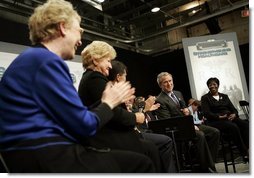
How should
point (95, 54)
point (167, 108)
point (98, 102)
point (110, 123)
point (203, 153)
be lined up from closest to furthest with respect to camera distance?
point (98, 102), point (110, 123), point (95, 54), point (203, 153), point (167, 108)

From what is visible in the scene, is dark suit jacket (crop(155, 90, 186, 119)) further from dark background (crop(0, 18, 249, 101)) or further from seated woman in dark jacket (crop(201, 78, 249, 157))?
dark background (crop(0, 18, 249, 101))

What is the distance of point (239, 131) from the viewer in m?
4.23

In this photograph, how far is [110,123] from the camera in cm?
175

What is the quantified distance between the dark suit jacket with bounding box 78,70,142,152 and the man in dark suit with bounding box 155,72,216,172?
6.48ft

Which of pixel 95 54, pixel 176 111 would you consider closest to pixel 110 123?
pixel 95 54

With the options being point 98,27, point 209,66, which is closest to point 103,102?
point 209,66

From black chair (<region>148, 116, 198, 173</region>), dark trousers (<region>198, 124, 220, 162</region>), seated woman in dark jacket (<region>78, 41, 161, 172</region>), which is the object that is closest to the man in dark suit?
dark trousers (<region>198, 124, 220, 162</region>)

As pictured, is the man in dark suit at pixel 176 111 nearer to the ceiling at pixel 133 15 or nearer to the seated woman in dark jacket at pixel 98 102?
the seated woman in dark jacket at pixel 98 102

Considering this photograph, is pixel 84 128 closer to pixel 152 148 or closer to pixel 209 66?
pixel 152 148

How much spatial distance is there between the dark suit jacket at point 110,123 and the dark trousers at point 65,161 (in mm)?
487

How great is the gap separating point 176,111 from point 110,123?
215 cm

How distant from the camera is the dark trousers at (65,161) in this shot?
1.04 m

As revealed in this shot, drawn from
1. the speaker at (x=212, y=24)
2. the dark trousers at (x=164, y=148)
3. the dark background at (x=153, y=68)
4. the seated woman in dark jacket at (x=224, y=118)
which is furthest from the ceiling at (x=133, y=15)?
the dark trousers at (x=164, y=148)

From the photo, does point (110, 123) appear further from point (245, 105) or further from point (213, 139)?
point (245, 105)
